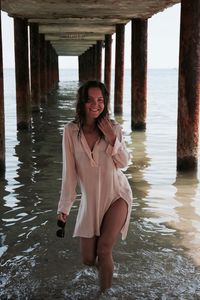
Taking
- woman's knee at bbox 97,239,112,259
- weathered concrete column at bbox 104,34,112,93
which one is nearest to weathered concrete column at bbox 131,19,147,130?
weathered concrete column at bbox 104,34,112,93

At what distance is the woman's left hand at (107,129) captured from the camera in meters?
3.56

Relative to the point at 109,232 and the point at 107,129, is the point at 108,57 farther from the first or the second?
the point at 109,232

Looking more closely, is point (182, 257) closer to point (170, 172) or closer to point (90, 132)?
point (90, 132)

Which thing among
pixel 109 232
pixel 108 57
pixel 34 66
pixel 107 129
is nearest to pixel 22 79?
pixel 34 66

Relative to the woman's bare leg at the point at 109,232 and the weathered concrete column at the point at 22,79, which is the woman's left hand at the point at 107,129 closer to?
the woman's bare leg at the point at 109,232

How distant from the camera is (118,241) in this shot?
518 cm

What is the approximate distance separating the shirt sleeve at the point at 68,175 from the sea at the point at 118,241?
75 centimetres

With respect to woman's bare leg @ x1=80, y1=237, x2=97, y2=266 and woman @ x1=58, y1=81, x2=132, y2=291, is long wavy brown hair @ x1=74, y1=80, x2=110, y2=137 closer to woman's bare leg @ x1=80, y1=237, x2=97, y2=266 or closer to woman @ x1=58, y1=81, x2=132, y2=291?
woman @ x1=58, y1=81, x2=132, y2=291

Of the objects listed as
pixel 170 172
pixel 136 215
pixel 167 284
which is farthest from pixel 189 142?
pixel 167 284

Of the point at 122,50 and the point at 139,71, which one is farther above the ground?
the point at 122,50

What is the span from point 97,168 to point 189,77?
4.61 metres

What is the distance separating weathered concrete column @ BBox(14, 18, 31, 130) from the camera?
1295 centimetres

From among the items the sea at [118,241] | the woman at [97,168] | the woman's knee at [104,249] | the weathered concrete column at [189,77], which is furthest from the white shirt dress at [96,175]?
the weathered concrete column at [189,77]

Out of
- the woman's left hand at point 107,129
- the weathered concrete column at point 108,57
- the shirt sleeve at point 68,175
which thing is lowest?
the shirt sleeve at point 68,175
